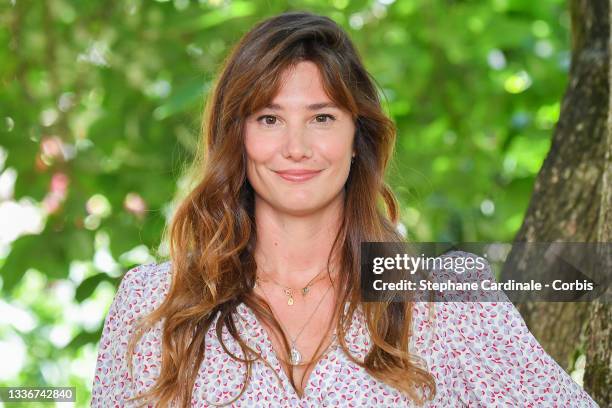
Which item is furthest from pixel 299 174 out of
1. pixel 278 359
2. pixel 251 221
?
pixel 278 359

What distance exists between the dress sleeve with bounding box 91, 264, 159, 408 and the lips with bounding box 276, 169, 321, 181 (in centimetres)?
41

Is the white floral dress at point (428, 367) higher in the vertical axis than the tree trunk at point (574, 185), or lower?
lower

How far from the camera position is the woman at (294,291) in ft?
6.86

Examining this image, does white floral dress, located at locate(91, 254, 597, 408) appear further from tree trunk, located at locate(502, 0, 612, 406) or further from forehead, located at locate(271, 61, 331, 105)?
forehead, located at locate(271, 61, 331, 105)

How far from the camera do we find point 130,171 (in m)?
3.57

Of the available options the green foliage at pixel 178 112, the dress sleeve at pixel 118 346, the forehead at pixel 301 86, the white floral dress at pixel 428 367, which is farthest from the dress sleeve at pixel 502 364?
the green foliage at pixel 178 112

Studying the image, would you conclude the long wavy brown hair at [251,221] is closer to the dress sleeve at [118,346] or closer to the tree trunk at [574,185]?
the dress sleeve at [118,346]

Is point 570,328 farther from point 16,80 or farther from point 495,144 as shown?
point 16,80

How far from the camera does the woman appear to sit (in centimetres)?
209

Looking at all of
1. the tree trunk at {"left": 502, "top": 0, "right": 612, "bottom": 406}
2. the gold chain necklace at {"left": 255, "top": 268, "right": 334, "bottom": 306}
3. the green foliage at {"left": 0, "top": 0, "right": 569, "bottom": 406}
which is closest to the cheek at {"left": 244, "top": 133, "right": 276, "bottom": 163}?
the gold chain necklace at {"left": 255, "top": 268, "right": 334, "bottom": 306}

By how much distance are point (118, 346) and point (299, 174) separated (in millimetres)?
540

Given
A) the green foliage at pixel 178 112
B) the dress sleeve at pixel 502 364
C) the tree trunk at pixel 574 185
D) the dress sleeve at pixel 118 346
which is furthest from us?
the green foliage at pixel 178 112

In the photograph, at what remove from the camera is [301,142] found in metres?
2.07

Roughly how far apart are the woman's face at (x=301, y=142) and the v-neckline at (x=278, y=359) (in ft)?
0.81
